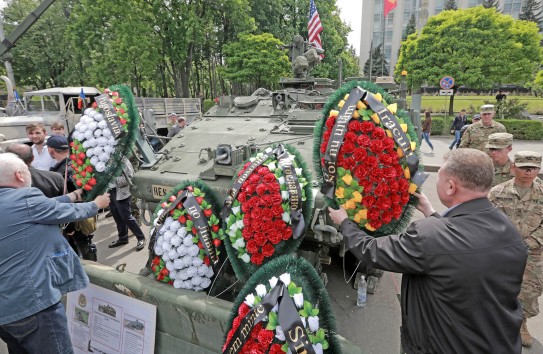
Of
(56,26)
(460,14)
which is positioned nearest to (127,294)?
(460,14)

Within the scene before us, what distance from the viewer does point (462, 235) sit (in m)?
1.70

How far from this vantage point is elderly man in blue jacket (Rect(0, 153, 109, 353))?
248cm

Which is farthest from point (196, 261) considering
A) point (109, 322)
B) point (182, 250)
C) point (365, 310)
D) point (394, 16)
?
point (394, 16)

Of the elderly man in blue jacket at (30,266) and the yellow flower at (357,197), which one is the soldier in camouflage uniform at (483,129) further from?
the elderly man in blue jacket at (30,266)

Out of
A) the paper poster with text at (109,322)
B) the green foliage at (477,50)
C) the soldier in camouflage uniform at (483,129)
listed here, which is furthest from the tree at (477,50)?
the paper poster with text at (109,322)

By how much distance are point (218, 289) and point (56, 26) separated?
32.6m

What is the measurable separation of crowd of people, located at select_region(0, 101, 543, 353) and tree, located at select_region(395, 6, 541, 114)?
20799 mm

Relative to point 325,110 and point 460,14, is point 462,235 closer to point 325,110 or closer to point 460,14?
point 325,110

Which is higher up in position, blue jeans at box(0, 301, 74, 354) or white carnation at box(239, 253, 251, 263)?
white carnation at box(239, 253, 251, 263)

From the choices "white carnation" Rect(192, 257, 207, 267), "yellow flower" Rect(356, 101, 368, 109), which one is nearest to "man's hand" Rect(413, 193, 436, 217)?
"yellow flower" Rect(356, 101, 368, 109)

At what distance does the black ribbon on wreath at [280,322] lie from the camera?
6.39ft

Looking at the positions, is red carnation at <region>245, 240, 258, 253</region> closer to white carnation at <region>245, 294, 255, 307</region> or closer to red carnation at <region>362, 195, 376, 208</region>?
white carnation at <region>245, 294, 255, 307</region>

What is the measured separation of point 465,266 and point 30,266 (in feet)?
9.03

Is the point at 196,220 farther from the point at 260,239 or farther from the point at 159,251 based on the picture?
the point at 260,239
